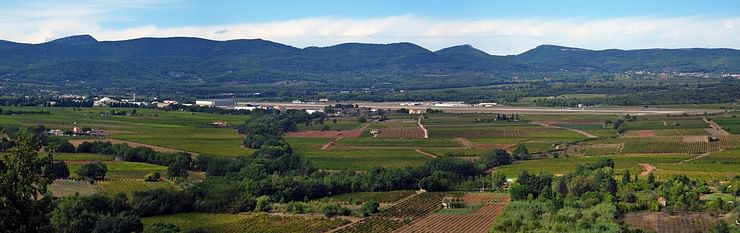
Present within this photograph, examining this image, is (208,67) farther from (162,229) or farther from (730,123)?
(162,229)

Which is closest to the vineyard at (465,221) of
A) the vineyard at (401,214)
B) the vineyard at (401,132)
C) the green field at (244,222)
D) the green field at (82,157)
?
the vineyard at (401,214)

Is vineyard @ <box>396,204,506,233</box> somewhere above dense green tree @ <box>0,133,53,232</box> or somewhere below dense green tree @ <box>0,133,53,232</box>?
below

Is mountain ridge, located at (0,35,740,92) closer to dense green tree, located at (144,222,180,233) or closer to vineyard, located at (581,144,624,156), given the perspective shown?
vineyard, located at (581,144,624,156)

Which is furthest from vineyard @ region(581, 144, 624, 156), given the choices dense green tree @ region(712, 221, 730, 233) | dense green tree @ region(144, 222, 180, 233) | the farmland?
dense green tree @ region(144, 222, 180, 233)

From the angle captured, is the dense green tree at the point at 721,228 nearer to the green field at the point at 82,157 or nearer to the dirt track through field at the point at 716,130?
the green field at the point at 82,157

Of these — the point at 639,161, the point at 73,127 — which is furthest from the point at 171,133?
the point at 639,161

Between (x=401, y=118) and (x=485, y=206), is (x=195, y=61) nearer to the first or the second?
(x=401, y=118)
